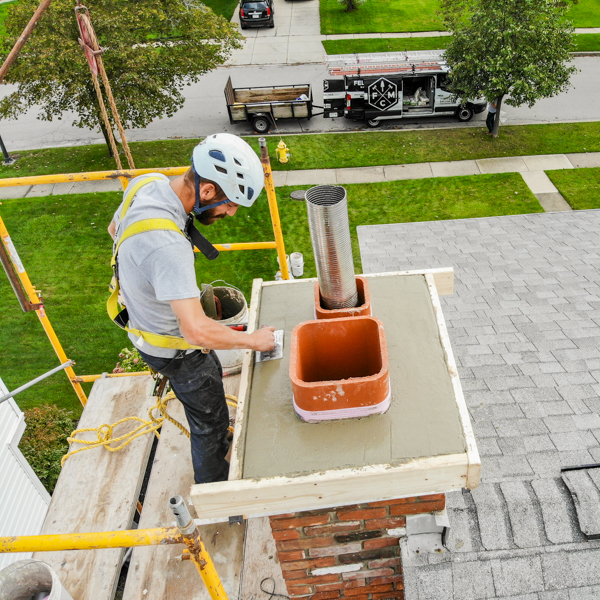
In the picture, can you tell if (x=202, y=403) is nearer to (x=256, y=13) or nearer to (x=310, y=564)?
(x=310, y=564)

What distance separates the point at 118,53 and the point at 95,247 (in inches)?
178

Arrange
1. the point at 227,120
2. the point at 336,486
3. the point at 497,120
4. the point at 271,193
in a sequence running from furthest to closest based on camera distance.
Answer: the point at 227,120 < the point at 497,120 < the point at 271,193 < the point at 336,486

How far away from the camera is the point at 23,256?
1224 cm

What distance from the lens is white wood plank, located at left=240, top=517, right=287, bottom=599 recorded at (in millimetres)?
3932

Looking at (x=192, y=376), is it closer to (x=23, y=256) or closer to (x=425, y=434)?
(x=425, y=434)

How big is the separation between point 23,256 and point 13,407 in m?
7.33

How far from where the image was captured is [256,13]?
25703 millimetres

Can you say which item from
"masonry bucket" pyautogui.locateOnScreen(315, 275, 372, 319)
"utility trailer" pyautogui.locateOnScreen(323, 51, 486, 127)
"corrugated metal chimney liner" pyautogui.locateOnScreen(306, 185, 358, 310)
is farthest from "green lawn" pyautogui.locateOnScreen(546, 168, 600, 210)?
"corrugated metal chimney liner" pyautogui.locateOnScreen(306, 185, 358, 310)

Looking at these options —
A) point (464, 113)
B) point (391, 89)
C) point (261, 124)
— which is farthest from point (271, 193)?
point (464, 113)

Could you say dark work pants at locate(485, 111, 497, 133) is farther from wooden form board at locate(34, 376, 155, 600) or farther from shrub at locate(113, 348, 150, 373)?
wooden form board at locate(34, 376, 155, 600)

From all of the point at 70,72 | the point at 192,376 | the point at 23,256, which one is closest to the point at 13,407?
the point at 192,376

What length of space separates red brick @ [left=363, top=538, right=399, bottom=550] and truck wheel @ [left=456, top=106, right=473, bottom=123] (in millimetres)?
16258

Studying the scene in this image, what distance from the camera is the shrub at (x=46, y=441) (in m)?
7.20

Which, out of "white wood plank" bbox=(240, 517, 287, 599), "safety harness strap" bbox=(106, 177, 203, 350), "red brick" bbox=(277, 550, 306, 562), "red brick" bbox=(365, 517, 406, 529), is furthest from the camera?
"white wood plank" bbox=(240, 517, 287, 599)
